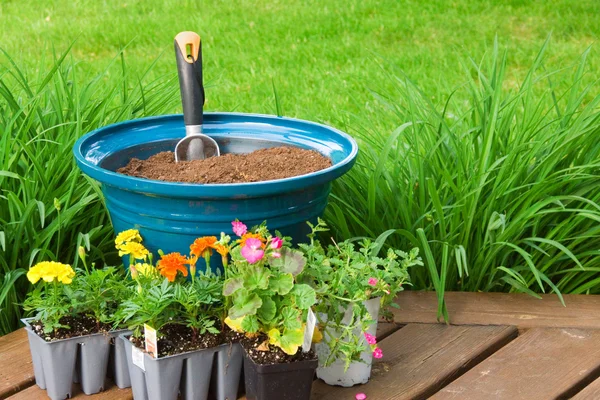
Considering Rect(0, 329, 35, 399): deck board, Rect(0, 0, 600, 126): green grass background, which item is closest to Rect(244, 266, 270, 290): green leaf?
Rect(0, 329, 35, 399): deck board

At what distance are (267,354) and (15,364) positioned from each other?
2.04ft

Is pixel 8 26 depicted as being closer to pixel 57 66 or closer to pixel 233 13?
pixel 233 13

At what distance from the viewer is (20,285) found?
7.25 ft

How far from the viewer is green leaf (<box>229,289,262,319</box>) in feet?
5.55

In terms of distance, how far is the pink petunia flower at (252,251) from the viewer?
167 cm

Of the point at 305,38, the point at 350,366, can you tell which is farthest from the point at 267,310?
the point at 305,38

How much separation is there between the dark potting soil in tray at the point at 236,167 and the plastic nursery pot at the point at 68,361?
15.3 inches

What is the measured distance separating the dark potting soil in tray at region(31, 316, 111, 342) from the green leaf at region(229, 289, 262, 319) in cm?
33

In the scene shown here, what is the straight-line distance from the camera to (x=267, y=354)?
5.69 feet

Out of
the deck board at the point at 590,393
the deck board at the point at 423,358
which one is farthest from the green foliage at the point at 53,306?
the deck board at the point at 590,393

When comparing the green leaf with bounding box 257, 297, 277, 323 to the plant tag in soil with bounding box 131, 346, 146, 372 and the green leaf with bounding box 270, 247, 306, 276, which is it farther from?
the plant tag in soil with bounding box 131, 346, 146, 372

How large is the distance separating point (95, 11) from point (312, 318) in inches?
163

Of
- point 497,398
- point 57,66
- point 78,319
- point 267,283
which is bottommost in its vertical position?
point 497,398

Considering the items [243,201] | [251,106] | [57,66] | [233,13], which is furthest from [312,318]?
[233,13]
